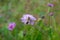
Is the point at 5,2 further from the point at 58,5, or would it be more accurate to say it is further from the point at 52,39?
the point at 52,39

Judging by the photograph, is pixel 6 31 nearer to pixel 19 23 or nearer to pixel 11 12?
pixel 19 23

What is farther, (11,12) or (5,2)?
(5,2)

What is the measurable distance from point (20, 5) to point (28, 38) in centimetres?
118

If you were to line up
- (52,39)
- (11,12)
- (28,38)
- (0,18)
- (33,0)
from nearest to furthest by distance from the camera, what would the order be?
(28,38), (52,39), (0,18), (11,12), (33,0)

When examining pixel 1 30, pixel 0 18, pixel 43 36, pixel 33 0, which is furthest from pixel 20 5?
pixel 43 36

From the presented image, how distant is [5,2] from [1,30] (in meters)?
0.91

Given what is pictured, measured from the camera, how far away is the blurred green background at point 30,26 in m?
1.96

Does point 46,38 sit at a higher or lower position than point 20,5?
lower

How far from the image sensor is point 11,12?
285 cm

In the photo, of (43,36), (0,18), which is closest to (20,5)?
(0,18)

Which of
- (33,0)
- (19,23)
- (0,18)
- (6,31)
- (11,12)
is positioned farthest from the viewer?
(33,0)

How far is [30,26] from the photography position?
2102 mm

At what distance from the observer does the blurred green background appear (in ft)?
6.44

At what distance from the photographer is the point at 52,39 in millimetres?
2010
